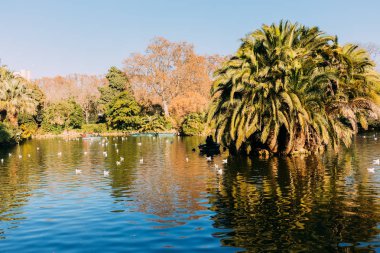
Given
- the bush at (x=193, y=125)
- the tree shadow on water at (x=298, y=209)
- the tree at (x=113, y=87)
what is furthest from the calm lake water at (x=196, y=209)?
the tree at (x=113, y=87)

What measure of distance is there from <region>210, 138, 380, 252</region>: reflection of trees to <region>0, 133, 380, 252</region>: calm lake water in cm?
3

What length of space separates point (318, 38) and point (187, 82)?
49316 millimetres

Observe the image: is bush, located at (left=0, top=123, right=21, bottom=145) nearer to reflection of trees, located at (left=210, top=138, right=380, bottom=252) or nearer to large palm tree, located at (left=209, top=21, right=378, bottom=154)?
large palm tree, located at (left=209, top=21, right=378, bottom=154)

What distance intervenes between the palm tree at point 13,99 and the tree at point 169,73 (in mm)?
24985

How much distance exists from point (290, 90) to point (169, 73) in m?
54.0

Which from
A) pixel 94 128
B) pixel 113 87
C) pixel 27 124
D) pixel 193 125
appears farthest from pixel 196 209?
pixel 113 87

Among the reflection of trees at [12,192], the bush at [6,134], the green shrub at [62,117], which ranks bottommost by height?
the reflection of trees at [12,192]

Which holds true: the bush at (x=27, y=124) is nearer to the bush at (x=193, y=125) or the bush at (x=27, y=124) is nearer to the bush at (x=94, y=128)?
the bush at (x=94, y=128)

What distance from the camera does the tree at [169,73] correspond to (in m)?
81.2

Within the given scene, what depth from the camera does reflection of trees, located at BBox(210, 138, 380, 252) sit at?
447 inches

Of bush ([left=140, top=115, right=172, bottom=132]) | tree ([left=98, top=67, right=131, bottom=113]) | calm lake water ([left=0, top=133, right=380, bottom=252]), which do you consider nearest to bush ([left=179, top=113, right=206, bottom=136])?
bush ([left=140, top=115, right=172, bottom=132])

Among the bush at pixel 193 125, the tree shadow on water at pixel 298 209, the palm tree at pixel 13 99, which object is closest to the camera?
the tree shadow on water at pixel 298 209

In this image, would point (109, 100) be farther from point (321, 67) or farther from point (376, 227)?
point (376, 227)

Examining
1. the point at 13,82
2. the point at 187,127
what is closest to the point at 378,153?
the point at 187,127
